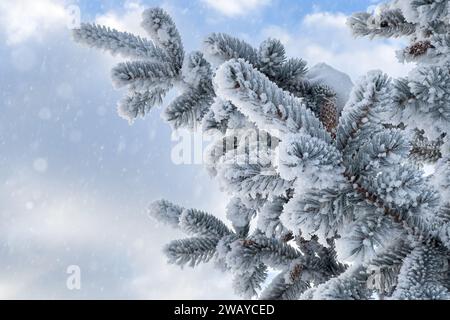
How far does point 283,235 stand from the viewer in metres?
2.53

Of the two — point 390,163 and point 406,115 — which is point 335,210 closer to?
point 390,163

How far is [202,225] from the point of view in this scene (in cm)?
247

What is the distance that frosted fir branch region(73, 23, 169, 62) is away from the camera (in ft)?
7.92

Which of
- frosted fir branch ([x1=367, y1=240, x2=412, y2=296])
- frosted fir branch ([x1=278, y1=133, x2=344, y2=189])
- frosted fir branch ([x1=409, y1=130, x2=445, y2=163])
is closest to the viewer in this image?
frosted fir branch ([x1=278, y1=133, x2=344, y2=189])

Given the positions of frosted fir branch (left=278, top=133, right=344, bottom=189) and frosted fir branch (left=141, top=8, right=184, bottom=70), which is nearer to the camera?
frosted fir branch (left=278, top=133, right=344, bottom=189)

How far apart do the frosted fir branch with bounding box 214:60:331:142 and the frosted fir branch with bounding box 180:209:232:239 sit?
4.45 feet

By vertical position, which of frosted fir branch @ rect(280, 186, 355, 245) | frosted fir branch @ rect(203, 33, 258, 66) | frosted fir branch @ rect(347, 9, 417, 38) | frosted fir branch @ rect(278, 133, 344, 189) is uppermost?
frosted fir branch @ rect(347, 9, 417, 38)

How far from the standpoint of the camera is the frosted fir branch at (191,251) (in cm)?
233

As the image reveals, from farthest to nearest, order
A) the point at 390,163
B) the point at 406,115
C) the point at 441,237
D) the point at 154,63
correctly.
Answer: the point at 154,63 → the point at 406,115 → the point at 441,237 → the point at 390,163

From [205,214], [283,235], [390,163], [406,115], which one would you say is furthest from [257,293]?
[390,163]

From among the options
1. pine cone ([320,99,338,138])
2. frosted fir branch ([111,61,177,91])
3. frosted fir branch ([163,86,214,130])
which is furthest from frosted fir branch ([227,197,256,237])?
frosted fir branch ([111,61,177,91])

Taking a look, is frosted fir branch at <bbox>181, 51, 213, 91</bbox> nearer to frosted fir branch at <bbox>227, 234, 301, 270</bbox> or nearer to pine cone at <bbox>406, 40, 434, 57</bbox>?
frosted fir branch at <bbox>227, 234, 301, 270</bbox>

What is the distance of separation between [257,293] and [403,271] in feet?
4.33

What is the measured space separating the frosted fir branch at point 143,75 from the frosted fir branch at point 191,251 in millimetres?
878
